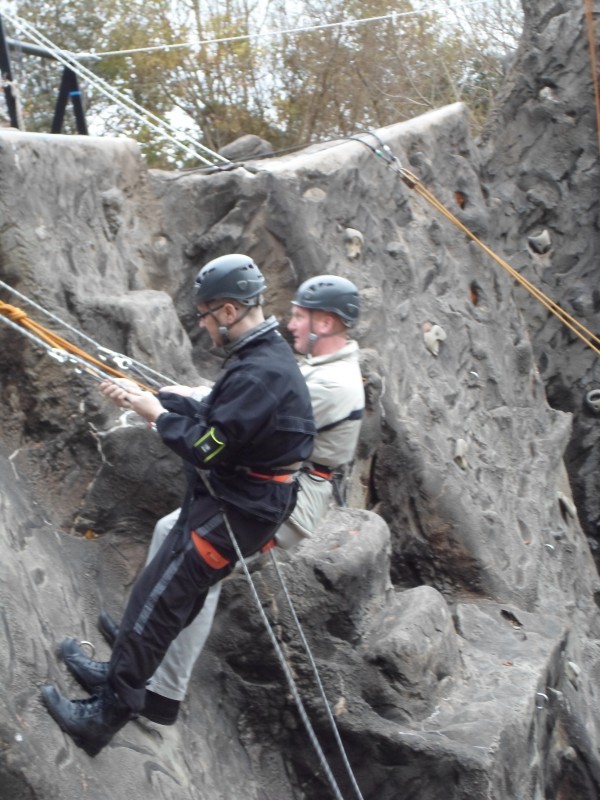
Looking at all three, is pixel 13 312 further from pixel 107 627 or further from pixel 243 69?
pixel 243 69

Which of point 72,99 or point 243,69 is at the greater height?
point 72,99

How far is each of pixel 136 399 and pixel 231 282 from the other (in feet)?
1.46

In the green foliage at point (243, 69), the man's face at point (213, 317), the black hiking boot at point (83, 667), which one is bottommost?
the green foliage at point (243, 69)

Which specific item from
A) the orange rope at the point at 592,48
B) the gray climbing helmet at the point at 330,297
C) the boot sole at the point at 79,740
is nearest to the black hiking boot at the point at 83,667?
the boot sole at the point at 79,740

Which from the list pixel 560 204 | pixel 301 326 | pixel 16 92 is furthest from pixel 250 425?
pixel 560 204

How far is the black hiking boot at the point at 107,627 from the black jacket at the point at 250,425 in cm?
78

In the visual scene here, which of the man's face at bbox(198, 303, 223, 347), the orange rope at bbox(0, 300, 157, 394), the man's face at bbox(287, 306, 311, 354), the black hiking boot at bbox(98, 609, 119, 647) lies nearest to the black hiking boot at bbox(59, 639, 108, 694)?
the black hiking boot at bbox(98, 609, 119, 647)

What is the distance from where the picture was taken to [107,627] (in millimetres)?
4031

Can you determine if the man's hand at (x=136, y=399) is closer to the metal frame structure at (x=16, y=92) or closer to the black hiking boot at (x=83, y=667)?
the black hiking boot at (x=83, y=667)

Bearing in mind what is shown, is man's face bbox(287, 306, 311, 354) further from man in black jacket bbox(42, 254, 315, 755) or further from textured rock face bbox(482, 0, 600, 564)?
textured rock face bbox(482, 0, 600, 564)

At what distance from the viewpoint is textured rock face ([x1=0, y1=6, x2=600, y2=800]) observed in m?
4.11

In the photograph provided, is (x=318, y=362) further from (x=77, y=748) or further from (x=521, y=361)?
(x=521, y=361)

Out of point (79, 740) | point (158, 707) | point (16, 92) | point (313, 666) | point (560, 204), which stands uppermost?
point (16, 92)

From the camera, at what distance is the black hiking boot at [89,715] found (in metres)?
3.45
